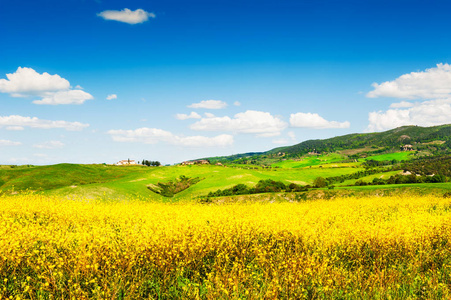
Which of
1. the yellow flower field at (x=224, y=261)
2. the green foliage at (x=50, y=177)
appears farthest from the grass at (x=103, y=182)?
the yellow flower field at (x=224, y=261)

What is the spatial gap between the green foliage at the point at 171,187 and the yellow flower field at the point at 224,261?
4766 centimetres

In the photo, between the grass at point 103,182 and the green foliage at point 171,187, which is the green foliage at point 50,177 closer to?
the grass at point 103,182

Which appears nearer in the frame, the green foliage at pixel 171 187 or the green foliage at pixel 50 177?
the green foliage at pixel 171 187

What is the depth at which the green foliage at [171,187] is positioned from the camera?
6226cm

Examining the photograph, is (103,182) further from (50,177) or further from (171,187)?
(171,187)

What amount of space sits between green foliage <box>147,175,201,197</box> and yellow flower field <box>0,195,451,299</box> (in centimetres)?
4766

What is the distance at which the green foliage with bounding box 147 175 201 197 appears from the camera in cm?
6226

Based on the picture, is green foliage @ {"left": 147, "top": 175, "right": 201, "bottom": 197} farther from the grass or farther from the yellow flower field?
the yellow flower field

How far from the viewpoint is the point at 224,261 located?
1031cm

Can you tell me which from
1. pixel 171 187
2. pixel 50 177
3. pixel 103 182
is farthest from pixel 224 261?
pixel 50 177

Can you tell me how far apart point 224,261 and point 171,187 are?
62.8 m

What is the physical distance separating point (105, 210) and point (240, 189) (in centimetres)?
3919

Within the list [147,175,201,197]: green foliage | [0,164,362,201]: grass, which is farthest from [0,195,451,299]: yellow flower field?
[147,175,201,197]: green foliage

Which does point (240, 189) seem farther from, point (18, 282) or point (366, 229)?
point (18, 282)
